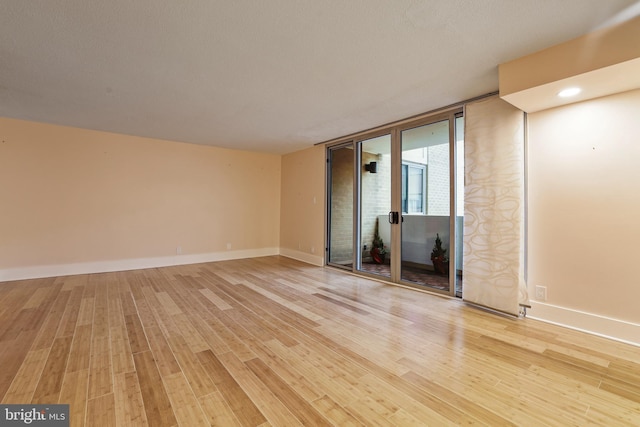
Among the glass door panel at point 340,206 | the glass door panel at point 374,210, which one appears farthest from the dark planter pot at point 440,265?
the glass door panel at point 340,206

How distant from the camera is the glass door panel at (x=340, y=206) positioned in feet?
17.5

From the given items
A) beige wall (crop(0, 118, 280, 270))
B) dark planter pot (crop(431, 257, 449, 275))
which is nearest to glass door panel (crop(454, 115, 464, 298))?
dark planter pot (crop(431, 257, 449, 275))

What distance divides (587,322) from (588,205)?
3.56ft

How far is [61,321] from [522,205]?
15.7ft

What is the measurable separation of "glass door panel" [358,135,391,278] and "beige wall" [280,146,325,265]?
3.00 ft

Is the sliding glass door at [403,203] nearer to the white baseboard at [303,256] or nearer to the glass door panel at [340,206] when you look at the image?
the glass door panel at [340,206]

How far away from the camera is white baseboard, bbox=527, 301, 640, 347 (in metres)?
2.33

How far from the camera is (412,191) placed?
4184 millimetres

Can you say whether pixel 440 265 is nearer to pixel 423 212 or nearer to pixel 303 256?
pixel 423 212

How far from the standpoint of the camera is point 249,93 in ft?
10.4

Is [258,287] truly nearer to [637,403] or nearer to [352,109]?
[352,109]

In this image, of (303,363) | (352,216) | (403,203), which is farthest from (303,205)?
(303,363)

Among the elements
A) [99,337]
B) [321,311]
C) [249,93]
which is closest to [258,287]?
[321,311]

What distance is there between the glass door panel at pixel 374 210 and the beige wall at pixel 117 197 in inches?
43.1
